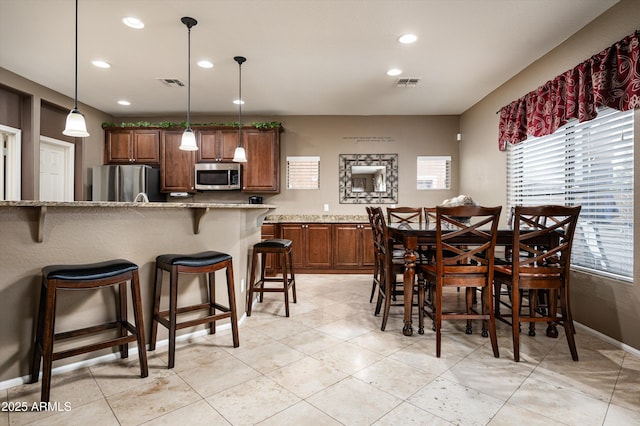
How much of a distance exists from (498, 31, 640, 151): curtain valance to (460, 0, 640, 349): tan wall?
0.40 ft

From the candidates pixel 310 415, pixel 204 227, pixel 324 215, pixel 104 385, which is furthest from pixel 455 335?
pixel 324 215

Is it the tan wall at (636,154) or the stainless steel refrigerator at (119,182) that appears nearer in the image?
the tan wall at (636,154)

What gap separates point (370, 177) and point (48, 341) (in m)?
4.67

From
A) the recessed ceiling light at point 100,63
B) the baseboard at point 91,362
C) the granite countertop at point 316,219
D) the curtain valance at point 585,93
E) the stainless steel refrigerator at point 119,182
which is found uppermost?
the recessed ceiling light at point 100,63

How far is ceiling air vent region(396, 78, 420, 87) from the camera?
3.90 m

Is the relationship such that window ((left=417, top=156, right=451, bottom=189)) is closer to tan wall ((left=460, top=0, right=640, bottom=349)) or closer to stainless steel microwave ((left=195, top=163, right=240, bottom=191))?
tan wall ((left=460, top=0, right=640, bottom=349))

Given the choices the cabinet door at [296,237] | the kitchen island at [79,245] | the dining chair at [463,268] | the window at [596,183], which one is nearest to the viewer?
the kitchen island at [79,245]

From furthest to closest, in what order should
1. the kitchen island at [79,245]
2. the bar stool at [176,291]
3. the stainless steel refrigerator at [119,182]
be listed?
the stainless steel refrigerator at [119,182], the bar stool at [176,291], the kitchen island at [79,245]

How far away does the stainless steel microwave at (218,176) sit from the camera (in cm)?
515

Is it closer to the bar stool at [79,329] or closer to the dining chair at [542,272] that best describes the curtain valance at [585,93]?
the dining chair at [542,272]

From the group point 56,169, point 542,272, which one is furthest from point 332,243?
point 56,169

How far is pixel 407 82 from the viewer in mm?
3982

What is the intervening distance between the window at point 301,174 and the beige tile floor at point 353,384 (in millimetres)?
3275

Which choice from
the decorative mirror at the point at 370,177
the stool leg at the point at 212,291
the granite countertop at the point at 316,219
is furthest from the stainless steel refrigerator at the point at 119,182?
the decorative mirror at the point at 370,177
